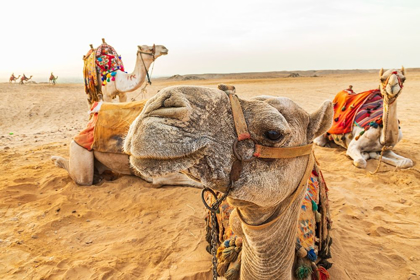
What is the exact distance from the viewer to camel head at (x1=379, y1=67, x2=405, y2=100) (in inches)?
183

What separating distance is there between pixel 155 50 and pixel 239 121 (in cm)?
698

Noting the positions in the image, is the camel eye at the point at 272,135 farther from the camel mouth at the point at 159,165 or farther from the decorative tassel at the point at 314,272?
the decorative tassel at the point at 314,272

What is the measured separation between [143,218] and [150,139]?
2714 millimetres

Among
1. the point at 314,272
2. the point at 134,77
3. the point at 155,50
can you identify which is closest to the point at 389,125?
the point at 314,272

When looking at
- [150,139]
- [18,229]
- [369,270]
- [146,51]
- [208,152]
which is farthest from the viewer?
[146,51]

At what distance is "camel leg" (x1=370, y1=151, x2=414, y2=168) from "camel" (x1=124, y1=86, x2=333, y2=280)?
452 cm

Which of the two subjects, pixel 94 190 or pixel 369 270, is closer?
pixel 369 270

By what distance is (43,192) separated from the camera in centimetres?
403

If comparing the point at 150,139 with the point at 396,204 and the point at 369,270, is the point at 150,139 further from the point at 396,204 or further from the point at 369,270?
the point at 396,204

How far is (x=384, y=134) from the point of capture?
5246 mm

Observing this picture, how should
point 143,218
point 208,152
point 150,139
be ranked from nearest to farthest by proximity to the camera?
1. point 150,139
2. point 208,152
3. point 143,218

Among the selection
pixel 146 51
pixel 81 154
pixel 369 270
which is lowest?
pixel 369 270

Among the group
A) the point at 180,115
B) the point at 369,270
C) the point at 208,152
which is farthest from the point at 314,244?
the point at 180,115

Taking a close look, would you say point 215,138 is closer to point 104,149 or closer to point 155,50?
point 104,149
